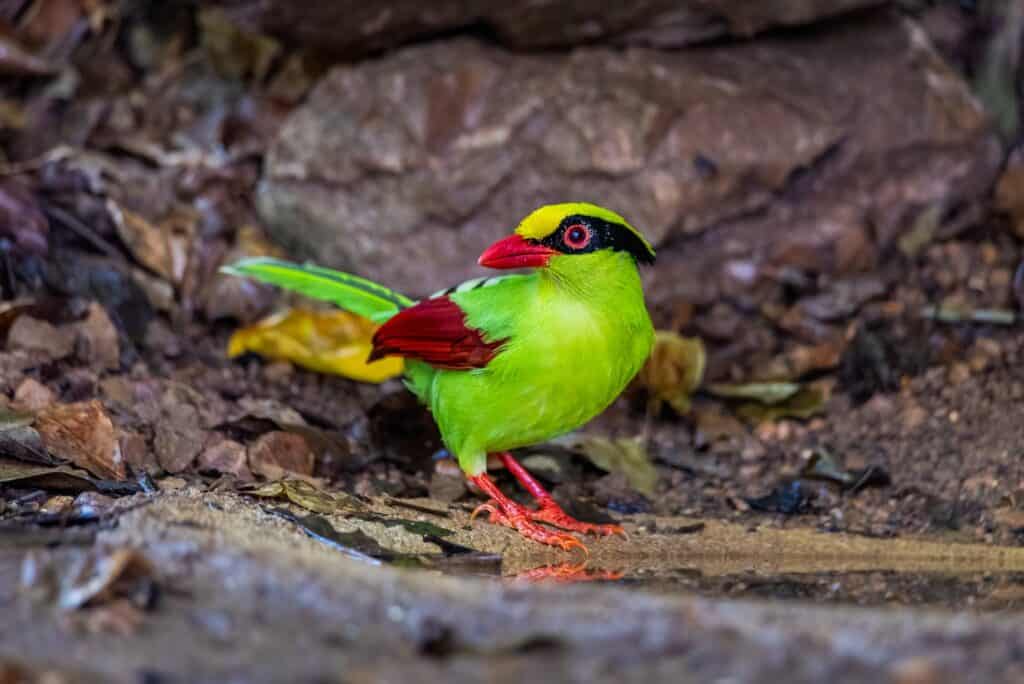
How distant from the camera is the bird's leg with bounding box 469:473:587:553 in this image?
12.4 feet

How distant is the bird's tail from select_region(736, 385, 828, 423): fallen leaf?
1.45 m

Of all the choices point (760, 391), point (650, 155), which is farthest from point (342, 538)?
point (650, 155)

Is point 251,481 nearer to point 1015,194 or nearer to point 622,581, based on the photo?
point 622,581

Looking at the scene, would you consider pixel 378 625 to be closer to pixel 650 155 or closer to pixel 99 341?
pixel 99 341

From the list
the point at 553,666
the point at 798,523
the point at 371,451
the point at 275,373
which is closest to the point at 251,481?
the point at 371,451

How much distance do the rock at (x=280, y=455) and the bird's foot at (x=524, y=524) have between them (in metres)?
0.63

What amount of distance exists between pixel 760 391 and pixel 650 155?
1.19m

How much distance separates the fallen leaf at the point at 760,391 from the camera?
16.3 feet

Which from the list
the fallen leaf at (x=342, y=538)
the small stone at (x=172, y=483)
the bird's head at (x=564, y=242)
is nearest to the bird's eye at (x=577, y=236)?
the bird's head at (x=564, y=242)

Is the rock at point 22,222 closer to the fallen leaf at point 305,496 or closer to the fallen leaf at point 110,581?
the fallen leaf at point 305,496

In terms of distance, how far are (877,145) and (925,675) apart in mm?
4146

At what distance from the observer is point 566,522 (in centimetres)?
402

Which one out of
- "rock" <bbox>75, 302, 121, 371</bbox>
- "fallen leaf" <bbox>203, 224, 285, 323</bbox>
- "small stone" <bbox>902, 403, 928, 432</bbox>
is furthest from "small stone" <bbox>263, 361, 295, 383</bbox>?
"small stone" <bbox>902, 403, 928, 432</bbox>

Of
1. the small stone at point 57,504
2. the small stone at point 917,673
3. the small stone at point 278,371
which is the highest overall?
the small stone at point 917,673
